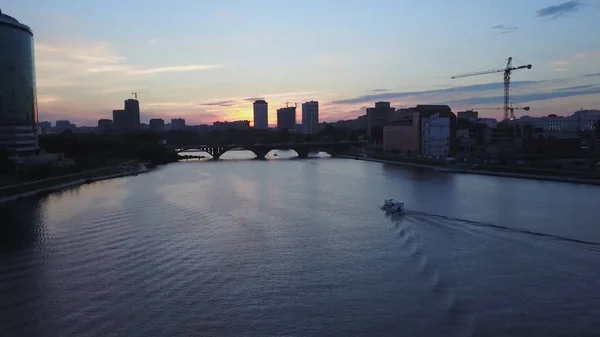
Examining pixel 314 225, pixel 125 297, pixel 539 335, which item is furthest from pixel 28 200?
pixel 539 335

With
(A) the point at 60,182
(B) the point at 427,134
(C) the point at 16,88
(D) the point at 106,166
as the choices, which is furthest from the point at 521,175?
(C) the point at 16,88

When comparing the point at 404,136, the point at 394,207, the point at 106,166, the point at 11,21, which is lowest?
the point at 394,207

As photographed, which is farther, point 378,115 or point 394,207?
A: point 378,115

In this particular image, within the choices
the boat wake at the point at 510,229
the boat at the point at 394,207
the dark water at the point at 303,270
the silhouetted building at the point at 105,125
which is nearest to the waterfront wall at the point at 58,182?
the dark water at the point at 303,270

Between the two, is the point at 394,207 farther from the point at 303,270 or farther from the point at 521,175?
the point at 521,175

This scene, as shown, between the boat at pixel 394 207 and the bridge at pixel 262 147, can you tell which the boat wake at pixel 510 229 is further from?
the bridge at pixel 262 147

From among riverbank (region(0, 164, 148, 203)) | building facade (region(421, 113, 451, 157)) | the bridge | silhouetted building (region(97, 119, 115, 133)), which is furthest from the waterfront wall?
silhouetted building (region(97, 119, 115, 133))
